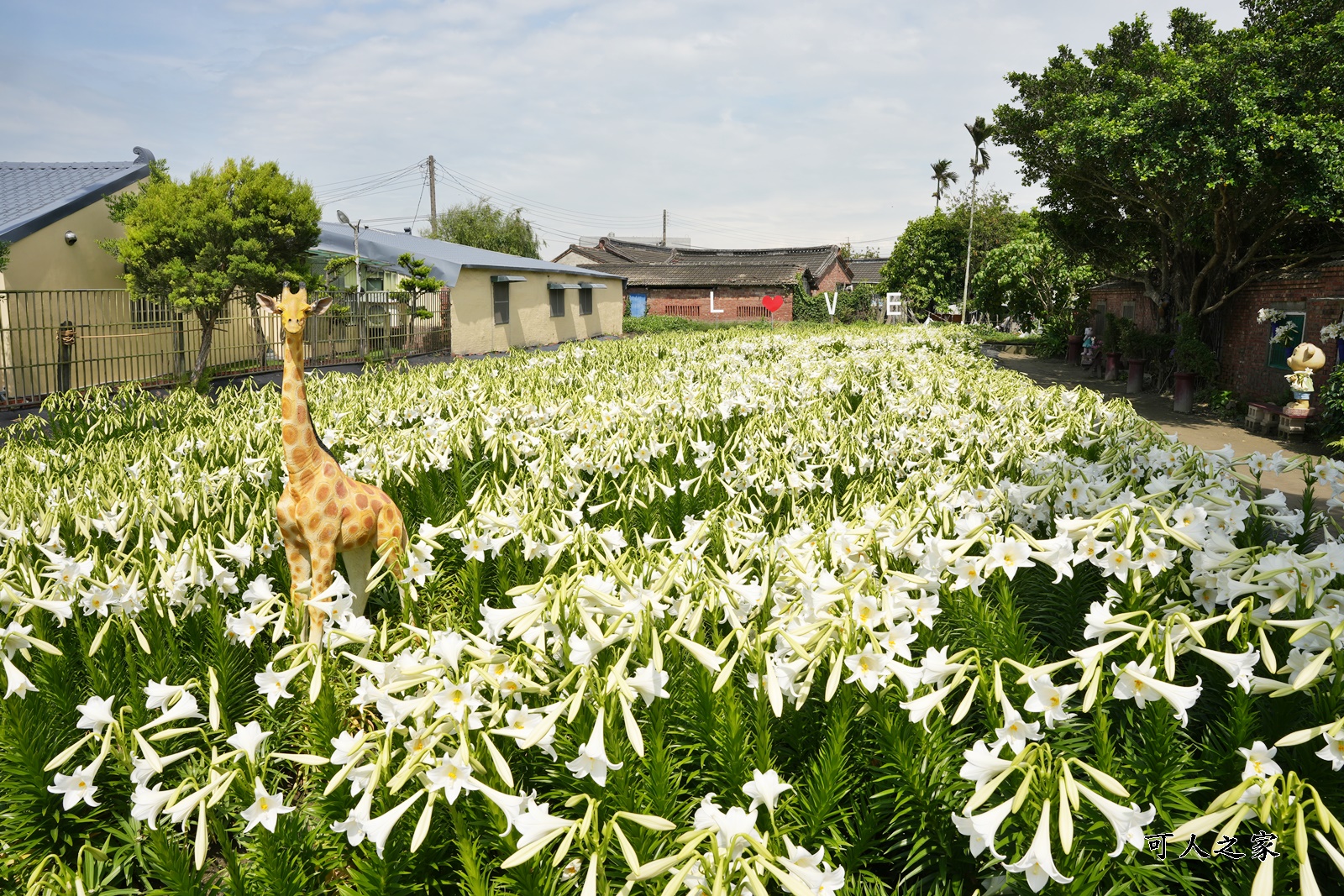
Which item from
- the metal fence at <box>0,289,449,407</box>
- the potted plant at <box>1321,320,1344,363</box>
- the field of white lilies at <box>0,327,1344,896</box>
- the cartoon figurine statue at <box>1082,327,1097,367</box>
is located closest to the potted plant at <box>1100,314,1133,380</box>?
the cartoon figurine statue at <box>1082,327,1097,367</box>

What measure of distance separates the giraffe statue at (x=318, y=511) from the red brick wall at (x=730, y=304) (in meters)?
37.5

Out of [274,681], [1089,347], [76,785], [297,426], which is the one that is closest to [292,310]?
[297,426]

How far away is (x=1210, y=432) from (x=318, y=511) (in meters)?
12.6

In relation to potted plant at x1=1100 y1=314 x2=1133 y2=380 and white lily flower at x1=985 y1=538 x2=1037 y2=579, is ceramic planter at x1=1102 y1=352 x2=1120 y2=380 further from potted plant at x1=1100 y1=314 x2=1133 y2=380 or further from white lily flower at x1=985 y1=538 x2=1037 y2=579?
white lily flower at x1=985 y1=538 x2=1037 y2=579

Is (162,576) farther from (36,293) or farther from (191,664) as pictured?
(36,293)

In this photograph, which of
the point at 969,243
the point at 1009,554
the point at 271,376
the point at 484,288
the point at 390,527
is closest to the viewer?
the point at 1009,554

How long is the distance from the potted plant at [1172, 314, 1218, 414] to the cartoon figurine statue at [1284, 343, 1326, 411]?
2.01m

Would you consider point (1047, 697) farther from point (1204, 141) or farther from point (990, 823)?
point (1204, 141)

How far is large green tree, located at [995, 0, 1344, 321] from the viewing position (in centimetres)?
1034

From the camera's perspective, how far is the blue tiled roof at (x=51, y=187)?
13.0 m

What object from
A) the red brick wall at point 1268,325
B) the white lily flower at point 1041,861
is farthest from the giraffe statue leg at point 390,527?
the red brick wall at point 1268,325

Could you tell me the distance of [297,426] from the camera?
11.2 feet

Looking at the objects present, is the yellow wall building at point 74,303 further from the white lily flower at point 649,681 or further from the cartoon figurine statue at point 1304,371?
the cartoon figurine statue at point 1304,371

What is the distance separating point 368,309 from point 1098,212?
55.0ft
